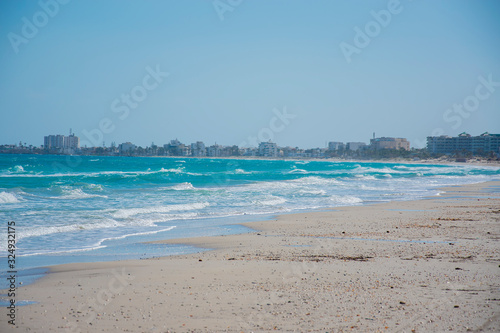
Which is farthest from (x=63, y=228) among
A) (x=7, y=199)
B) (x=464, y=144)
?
(x=464, y=144)

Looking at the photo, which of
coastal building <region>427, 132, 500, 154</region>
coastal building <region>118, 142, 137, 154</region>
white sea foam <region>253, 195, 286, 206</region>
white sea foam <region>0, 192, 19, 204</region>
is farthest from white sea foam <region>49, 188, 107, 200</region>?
coastal building <region>118, 142, 137, 154</region>

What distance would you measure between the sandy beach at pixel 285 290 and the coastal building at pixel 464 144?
549 feet

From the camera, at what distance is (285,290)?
600 cm

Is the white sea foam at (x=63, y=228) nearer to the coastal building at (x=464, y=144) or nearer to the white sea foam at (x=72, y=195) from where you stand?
the white sea foam at (x=72, y=195)

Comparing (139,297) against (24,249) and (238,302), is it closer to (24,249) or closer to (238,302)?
(238,302)

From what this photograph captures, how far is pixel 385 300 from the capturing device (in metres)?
5.51

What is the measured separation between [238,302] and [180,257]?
3.41 metres

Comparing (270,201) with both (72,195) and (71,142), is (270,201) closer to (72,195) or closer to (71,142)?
(72,195)

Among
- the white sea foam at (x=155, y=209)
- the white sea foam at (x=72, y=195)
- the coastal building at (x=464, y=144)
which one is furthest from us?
the coastal building at (x=464, y=144)

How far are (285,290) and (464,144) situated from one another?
191m

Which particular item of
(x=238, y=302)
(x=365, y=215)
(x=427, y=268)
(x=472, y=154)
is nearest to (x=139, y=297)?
(x=238, y=302)

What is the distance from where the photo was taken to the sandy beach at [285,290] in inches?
189

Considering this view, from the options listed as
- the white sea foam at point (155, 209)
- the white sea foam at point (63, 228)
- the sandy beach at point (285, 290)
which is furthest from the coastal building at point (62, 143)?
the sandy beach at point (285, 290)

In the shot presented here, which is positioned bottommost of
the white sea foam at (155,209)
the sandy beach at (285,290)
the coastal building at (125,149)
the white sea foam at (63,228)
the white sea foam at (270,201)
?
the white sea foam at (270,201)
